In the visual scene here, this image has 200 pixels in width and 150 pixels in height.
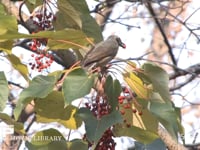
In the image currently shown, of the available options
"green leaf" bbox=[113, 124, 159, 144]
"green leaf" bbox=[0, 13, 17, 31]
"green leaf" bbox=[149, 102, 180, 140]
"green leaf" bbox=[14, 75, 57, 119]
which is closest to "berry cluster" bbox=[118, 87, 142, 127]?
"green leaf" bbox=[113, 124, 159, 144]

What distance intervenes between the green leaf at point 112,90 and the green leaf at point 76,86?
8 centimetres

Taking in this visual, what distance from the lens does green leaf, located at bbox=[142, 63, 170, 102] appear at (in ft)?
4.95

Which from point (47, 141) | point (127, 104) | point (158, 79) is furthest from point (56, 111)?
point (158, 79)

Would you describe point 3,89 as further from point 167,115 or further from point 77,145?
point 167,115

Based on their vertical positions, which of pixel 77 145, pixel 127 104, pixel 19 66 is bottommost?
→ pixel 77 145

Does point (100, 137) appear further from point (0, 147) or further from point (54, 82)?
point (0, 147)

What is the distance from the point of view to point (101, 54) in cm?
154

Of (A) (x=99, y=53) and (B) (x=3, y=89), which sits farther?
(A) (x=99, y=53)

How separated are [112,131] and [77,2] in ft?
1.58

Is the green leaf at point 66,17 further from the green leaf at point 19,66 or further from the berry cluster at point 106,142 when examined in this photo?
the berry cluster at point 106,142

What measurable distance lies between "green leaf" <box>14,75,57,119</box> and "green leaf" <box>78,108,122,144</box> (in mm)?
117

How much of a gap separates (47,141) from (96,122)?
0.63 ft

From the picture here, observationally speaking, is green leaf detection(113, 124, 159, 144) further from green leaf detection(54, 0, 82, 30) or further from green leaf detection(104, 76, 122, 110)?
green leaf detection(54, 0, 82, 30)

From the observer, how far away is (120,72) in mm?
1519
